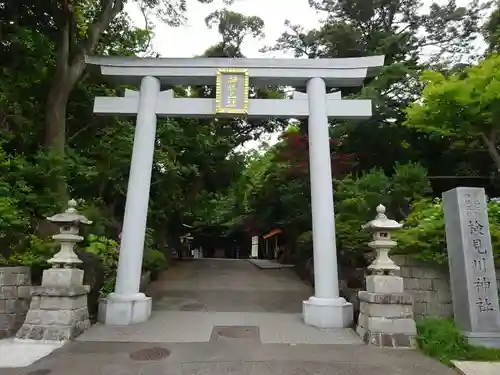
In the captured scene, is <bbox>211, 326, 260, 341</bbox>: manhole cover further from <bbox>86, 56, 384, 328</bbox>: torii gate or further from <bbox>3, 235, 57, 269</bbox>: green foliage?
<bbox>3, 235, 57, 269</bbox>: green foliage

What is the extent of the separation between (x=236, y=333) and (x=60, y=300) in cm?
292

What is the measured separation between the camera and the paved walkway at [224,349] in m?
4.82

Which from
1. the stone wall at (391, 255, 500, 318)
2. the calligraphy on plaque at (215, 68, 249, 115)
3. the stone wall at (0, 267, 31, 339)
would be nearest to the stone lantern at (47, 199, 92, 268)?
the stone wall at (0, 267, 31, 339)

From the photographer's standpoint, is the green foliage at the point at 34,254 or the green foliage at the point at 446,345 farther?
the green foliage at the point at 34,254

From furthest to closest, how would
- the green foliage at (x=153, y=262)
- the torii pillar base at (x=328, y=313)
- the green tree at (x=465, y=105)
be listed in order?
the green foliage at (x=153, y=262)
the green tree at (x=465, y=105)
the torii pillar base at (x=328, y=313)

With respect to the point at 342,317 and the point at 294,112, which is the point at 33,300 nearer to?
the point at 342,317

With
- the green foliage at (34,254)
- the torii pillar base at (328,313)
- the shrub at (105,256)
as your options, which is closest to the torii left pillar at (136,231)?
the shrub at (105,256)

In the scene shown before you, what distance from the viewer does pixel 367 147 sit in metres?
15.0

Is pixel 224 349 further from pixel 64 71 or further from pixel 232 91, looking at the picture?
pixel 64 71

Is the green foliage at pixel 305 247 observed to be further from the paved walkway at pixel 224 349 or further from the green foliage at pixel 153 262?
the green foliage at pixel 153 262

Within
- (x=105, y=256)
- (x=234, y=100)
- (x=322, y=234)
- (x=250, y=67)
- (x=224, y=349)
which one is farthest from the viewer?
(x=105, y=256)

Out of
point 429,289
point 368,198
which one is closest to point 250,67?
point 368,198

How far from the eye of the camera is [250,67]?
329 inches

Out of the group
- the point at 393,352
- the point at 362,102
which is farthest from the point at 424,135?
the point at 393,352
